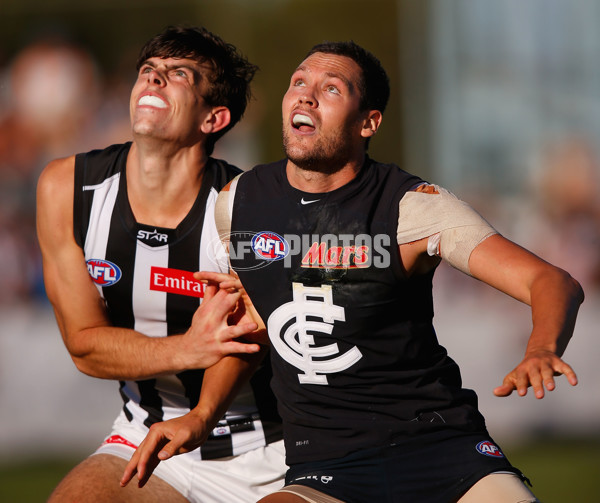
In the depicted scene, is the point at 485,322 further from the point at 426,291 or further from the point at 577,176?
the point at 426,291

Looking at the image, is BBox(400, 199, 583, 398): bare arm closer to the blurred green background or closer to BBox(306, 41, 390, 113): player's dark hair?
BBox(306, 41, 390, 113): player's dark hair

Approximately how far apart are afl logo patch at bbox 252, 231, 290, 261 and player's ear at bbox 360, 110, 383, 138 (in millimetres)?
659

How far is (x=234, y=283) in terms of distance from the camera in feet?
12.8

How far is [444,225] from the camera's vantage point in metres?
3.45

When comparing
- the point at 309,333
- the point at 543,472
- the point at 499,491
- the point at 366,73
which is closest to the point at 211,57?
the point at 366,73

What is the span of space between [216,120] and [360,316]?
1.65m

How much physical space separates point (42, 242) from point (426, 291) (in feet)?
6.73

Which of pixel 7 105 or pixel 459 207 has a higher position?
→ pixel 7 105

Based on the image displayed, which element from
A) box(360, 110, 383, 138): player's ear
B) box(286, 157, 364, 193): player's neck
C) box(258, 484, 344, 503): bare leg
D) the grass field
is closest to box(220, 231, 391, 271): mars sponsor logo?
box(286, 157, 364, 193): player's neck

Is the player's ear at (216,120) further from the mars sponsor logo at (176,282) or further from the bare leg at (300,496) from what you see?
the bare leg at (300,496)

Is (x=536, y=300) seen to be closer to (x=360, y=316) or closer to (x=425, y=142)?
(x=360, y=316)

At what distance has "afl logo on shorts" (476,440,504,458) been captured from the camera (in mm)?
3430

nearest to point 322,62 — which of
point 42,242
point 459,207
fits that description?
point 459,207

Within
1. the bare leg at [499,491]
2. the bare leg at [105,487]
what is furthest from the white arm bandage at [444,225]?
the bare leg at [105,487]
